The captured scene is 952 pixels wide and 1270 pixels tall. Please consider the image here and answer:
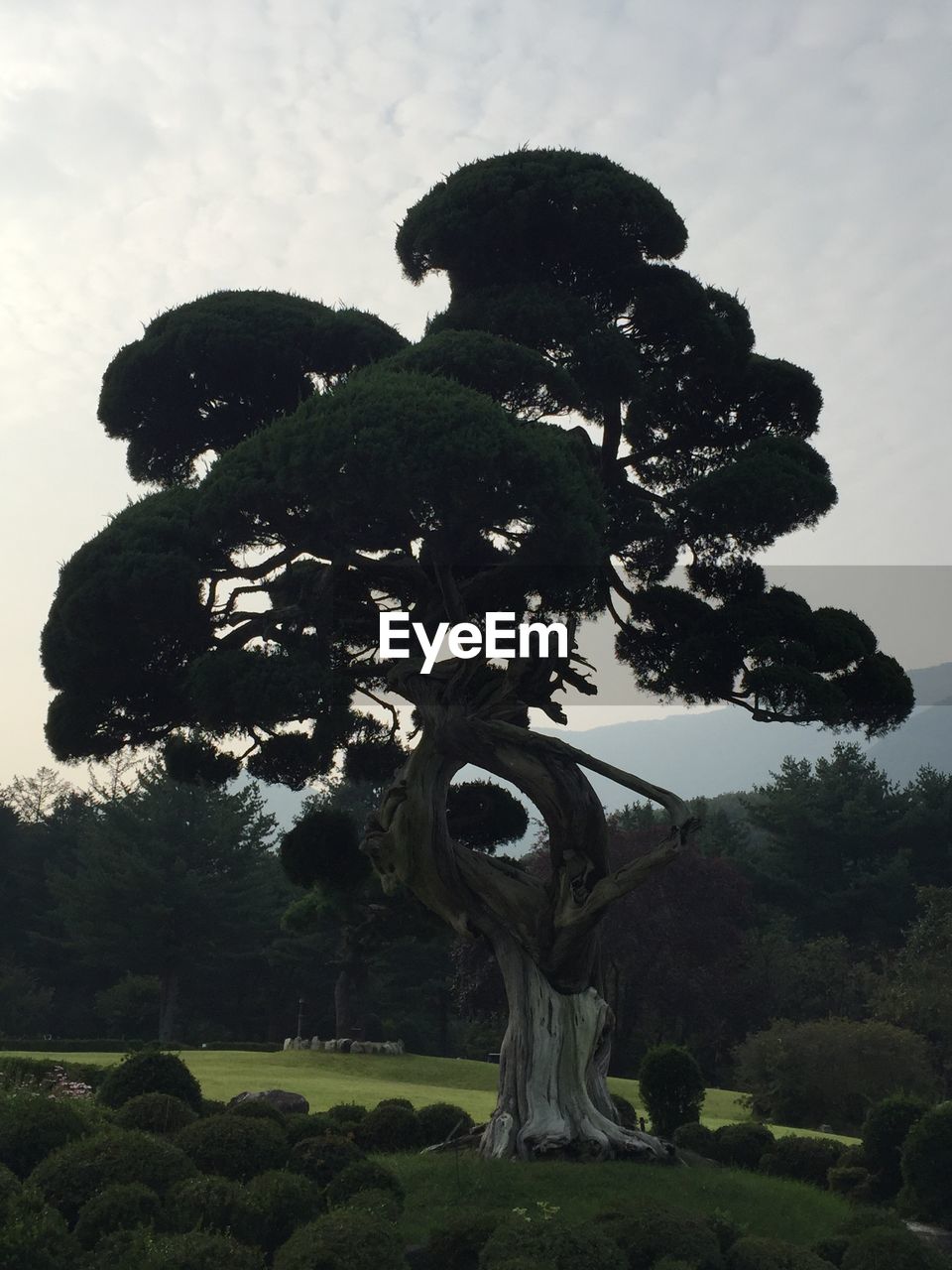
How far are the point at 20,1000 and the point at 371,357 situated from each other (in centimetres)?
3589

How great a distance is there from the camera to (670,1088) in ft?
61.3

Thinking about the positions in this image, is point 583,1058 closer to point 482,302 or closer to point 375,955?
point 482,302

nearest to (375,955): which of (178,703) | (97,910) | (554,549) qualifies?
(97,910)

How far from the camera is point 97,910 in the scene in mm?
45969

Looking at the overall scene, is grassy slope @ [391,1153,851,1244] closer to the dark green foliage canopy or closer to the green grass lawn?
the dark green foliage canopy

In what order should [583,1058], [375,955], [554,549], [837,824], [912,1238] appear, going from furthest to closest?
[837,824] → [375,955] → [583,1058] → [554,549] → [912,1238]

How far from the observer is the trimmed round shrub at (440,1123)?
53.3 ft

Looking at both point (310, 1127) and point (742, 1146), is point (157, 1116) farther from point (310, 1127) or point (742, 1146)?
point (742, 1146)

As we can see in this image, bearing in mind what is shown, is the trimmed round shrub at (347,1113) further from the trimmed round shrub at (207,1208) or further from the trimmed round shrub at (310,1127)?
the trimmed round shrub at (207,1208)

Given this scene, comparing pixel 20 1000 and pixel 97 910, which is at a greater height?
pixel 97 910

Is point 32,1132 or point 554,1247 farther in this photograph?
point 32,1132

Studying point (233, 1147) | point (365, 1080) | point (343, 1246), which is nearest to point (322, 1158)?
point (233, 1147)

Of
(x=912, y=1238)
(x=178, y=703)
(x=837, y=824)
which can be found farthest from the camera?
(x=837, y=824)

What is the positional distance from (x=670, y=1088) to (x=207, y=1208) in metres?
10.8
